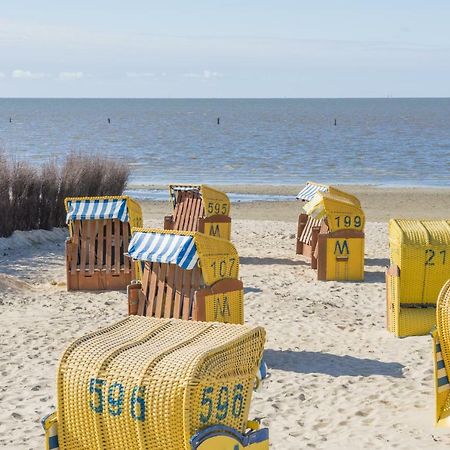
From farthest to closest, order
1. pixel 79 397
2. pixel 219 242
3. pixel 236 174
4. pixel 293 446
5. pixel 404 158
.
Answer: pixel 404 158 < pixel 236 174 < pixel 219 242 < pixel 293 446 < pixel 79 397

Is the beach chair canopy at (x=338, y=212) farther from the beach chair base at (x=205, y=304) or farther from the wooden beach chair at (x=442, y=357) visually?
the wooden beach chair at (x=442, y=357)

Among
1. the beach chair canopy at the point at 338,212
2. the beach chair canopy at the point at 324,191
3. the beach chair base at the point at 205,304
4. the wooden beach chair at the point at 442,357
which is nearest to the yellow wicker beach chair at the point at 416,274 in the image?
the beach chair base at the point at 205,304

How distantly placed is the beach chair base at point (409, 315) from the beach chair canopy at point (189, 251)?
185cm

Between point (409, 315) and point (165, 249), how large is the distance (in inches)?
113

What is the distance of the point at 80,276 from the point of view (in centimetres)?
1326

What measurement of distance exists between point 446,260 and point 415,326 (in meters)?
0.80

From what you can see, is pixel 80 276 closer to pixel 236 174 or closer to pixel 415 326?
pixel 415 326

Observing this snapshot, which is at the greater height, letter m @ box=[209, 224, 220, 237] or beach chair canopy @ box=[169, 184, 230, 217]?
beach chair canopy @ box=[169, 184, 230, 217]

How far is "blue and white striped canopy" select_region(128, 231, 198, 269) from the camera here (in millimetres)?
9188

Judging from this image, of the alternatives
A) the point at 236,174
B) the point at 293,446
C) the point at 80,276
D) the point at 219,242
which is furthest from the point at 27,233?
the point at 236,174

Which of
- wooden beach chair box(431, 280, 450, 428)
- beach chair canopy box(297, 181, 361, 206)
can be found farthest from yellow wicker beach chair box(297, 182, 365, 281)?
wooden beach chair box(431, 280, 450, 428)

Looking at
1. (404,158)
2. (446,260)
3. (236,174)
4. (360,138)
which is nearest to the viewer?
(446,260)

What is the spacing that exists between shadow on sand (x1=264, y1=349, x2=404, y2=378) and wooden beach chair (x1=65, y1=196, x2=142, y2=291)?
13.3ft

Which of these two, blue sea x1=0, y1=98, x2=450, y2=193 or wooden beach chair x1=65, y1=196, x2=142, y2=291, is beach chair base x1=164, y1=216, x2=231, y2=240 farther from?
blue sea x1=0, y1=98, x2=450, y2=193
